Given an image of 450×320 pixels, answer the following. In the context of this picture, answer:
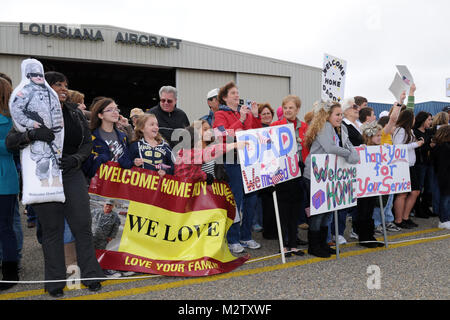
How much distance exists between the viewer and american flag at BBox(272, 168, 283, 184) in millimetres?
4020

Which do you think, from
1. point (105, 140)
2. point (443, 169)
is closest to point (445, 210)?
point (443, 169)

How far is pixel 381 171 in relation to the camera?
468 centimetres

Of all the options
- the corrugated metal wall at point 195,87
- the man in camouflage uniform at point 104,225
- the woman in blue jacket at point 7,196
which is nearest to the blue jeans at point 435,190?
the man in camouflage uniform at point 104,225

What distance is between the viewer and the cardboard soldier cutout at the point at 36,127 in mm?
2922

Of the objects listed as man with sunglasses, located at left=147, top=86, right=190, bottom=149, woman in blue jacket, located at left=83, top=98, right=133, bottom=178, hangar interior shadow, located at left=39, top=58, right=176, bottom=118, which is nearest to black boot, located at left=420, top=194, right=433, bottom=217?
man with sunglasses, located at left=147, top=86, right=190, bottom=149

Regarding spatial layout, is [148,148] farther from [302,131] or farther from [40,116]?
[302,131]

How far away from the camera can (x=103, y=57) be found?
14.9 metres

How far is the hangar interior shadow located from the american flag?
1414 cm

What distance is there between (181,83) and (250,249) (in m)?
13.0

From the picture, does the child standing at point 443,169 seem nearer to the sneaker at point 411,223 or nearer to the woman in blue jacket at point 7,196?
the sneaker at point 411,223

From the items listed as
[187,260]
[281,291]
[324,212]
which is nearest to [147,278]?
[187,260]

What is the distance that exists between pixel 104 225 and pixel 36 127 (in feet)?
4.07

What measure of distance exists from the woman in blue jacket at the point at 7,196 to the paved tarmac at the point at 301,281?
224 mm
